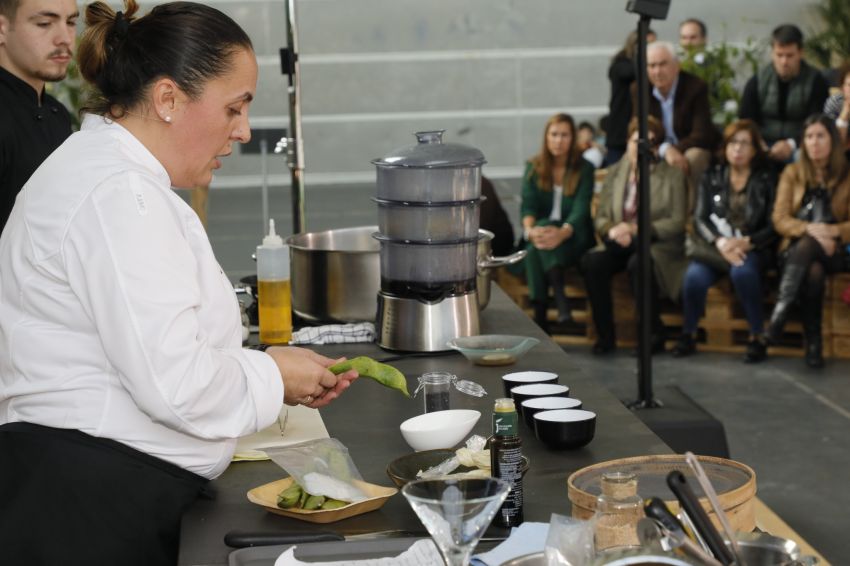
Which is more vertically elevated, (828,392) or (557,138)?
(557,138)

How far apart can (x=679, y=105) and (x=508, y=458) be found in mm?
5435

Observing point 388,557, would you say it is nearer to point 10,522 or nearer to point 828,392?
point 10,522

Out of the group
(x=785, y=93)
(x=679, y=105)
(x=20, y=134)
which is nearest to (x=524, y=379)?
(x=20, y=134)

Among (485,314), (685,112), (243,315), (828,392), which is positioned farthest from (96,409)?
(685,112)

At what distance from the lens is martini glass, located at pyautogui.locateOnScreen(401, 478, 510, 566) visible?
3.83ft

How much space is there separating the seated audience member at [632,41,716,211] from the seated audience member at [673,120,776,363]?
0.38 metres

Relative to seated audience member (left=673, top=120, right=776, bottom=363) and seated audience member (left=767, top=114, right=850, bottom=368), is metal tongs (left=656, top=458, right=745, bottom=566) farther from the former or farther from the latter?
seated audience member (left=673, top=120, right=776, bottom=363)

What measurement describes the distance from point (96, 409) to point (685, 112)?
Answer: 18.1 feet

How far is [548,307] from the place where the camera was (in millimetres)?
6703

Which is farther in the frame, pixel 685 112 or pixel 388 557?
pixel 685 112

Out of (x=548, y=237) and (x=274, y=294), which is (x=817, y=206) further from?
(x=274, y=294)

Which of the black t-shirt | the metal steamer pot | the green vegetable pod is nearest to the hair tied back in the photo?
the green vegetable pod

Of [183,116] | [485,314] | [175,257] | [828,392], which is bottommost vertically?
[828,392]

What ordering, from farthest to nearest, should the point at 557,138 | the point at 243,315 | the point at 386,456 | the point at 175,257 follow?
the point at 557,138 → the point at 243,315 → the point at 386,456 → the point at 175,257
